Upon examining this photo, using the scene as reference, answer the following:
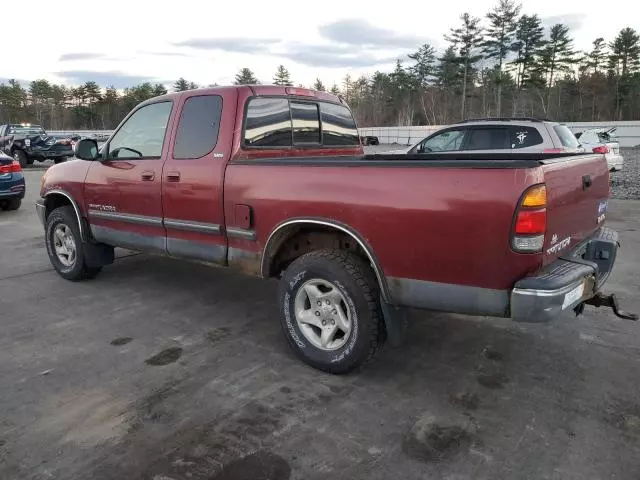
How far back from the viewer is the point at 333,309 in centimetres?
340

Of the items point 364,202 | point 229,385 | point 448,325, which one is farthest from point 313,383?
point 448,325

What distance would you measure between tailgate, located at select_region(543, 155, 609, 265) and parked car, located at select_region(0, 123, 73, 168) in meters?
21.7

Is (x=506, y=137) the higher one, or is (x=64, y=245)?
(x=506, y=137)

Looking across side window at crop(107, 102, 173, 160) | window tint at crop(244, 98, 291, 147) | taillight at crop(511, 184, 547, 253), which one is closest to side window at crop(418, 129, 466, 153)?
window tint at crop(244, 98, 291, 147)

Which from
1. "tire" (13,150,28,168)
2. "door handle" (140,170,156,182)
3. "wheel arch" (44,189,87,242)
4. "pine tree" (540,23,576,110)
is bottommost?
"wheel arch" (44,189,87,242)

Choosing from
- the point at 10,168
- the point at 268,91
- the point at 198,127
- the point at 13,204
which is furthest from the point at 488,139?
the point at 13,204

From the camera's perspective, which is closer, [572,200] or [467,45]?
[572,200]

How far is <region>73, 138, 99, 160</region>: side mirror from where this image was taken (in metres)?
4.90

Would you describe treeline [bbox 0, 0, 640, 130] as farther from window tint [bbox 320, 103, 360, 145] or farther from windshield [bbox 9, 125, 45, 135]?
window tint [bbox 320, 103, 360, 145]

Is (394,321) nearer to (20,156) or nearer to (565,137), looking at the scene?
(565,137)

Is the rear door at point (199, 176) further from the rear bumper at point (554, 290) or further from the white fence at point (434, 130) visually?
the white fence at point (434, 130)

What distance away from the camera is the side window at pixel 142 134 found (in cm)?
453

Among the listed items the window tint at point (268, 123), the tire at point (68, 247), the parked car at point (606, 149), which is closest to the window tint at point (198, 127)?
the window tint at point (268, 123)

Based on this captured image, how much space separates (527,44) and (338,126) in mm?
58643
